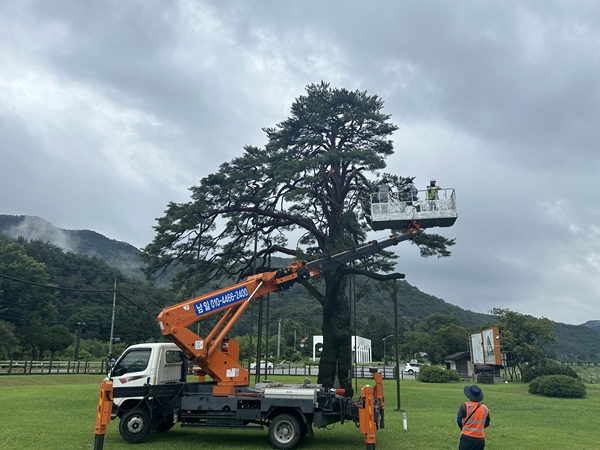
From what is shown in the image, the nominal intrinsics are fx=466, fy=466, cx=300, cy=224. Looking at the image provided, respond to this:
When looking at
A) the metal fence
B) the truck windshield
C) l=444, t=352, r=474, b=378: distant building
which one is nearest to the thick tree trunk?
the truck windshield

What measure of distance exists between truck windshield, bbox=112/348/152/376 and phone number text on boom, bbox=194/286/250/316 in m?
1.74

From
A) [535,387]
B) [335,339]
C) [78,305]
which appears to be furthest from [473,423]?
[78,305]

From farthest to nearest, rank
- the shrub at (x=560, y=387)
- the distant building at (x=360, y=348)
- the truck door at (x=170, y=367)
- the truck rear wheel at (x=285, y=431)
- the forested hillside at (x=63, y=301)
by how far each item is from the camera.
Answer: the distant building at (x=360, y=348) → the forested hillside at (x=63, y=301) → the shrub at (x=560, y=387) → the truck door at (x=170, y=367) → the truck rear wheel at (x=285, y=431)

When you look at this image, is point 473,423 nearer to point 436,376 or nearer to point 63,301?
point 436,376

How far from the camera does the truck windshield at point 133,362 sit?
12.5 m

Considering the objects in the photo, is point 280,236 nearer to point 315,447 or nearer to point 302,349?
point 315,447

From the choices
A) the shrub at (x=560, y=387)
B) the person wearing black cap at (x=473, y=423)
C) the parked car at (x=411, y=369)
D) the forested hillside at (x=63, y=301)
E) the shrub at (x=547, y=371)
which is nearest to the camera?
the person wearing black cap at (x=473, y=423)

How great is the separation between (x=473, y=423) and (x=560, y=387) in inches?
1100

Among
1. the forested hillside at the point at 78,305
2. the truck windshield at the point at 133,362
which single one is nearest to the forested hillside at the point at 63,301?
the forested hillside at the point at 78,305

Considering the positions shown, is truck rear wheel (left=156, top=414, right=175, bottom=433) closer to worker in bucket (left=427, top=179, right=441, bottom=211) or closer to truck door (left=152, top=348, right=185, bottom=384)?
truck door (left=152, top=348, right=185, bottom=384)

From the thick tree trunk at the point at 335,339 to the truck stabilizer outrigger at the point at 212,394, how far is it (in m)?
11.0

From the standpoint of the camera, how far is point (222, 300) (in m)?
13.5

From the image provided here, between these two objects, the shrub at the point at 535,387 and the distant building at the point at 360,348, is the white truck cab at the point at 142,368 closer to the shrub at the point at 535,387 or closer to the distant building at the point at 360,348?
the shrub at the point at 535,387

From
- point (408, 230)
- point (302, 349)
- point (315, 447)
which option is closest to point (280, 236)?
point (408, 230)
